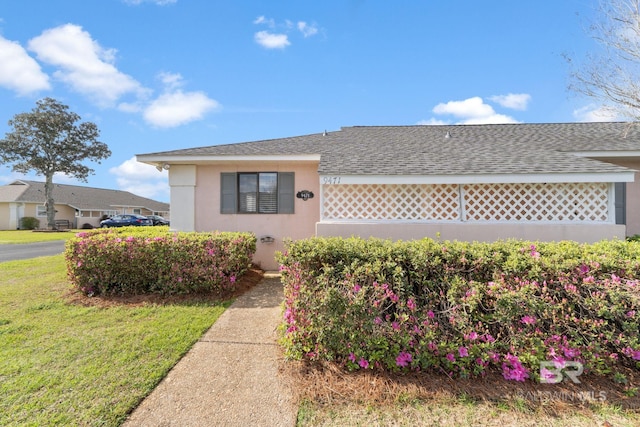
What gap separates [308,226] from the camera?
749 cm

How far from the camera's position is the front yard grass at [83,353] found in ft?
7.78

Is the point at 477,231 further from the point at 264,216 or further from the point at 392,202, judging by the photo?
the point at 264,216

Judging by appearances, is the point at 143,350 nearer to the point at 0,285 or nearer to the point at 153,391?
the point at 153,391

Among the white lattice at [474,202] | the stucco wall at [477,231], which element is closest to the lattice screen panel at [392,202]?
the white lattice at [474,202]

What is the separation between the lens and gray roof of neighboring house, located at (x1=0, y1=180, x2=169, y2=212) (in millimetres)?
28625

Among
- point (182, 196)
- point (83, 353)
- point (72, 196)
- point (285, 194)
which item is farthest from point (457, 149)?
Answer: point (72, 196)

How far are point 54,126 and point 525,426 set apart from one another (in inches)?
1458

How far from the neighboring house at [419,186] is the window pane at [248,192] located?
29 mm

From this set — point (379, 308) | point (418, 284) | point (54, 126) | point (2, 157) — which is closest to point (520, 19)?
point (418, 284)

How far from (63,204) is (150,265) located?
35653 mm

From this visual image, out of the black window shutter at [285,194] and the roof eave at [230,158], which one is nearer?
the roof eave at [230,158]

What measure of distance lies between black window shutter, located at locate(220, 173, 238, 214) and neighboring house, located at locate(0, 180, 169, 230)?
109 ft

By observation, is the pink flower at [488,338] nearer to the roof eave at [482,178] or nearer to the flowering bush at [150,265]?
→ the roof eave at [482,178]

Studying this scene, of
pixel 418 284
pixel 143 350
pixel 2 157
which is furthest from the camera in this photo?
pixel 2 157
